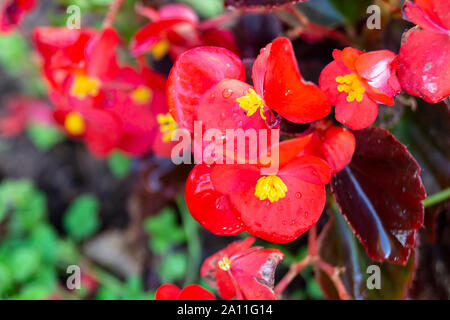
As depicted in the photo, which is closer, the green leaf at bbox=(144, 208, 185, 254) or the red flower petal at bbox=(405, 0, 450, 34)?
the red flower petal at bbox=(405, 0, 450, 34)

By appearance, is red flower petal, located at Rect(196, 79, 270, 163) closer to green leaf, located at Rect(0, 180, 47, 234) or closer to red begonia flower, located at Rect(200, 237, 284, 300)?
red begonia flower, located at Rect(200, 237, 284, 300)

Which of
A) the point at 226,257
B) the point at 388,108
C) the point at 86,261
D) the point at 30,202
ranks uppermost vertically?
the point at 388,108

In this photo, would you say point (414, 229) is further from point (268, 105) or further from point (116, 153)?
point (116, 153)

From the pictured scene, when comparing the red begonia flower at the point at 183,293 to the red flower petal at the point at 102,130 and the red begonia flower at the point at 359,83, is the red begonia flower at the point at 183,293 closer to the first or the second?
the red begonia flower at the point at 359,83

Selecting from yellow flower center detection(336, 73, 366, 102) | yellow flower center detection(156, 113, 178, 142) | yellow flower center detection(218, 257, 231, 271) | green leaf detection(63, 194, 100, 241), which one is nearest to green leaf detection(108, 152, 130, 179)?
green leaf detection(63, 194, 100, 241)

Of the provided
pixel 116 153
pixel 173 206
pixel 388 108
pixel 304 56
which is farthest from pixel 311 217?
pixel 116 153

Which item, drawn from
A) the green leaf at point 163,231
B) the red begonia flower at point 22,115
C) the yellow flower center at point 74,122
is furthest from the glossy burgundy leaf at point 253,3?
the red begonia flower at point 22,115

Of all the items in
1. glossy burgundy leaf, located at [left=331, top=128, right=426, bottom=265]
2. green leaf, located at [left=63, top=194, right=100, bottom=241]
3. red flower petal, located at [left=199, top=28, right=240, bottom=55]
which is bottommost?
green leaf, located at [left=63, top=194, right=100, bottom=241]

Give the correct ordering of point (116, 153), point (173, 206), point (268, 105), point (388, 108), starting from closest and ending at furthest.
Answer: point (268, 105)
point (388, 108)
point (173, 206)
point (116, 153)
